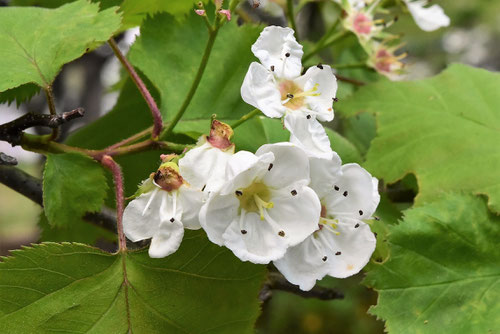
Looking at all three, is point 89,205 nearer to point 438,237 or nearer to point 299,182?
point 299,182

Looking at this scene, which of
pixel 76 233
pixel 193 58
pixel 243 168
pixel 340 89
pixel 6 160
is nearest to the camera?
pixel 243 168

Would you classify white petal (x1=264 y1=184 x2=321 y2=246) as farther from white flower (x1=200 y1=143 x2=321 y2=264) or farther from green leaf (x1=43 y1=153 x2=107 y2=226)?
green leaf (x1=43 y1=153 x2=107 y2=226)

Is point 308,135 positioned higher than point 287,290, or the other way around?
point 308,135

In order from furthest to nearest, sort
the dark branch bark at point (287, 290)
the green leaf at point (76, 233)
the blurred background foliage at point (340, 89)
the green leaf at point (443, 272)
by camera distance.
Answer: the blurred background foliage at point (340, 89), the green leaf at point (76, 233), the dark branch bark at point (287, 290), the green leaf at point (443, 272)

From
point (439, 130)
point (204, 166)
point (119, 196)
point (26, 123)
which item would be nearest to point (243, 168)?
point (204, 166)

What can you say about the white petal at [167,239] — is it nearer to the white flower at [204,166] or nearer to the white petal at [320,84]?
the white flower at [204,166]

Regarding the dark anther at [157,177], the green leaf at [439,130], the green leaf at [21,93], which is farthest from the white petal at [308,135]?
the green leaf at [21,93]

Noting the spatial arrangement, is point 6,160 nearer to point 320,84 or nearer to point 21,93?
point 21,93
